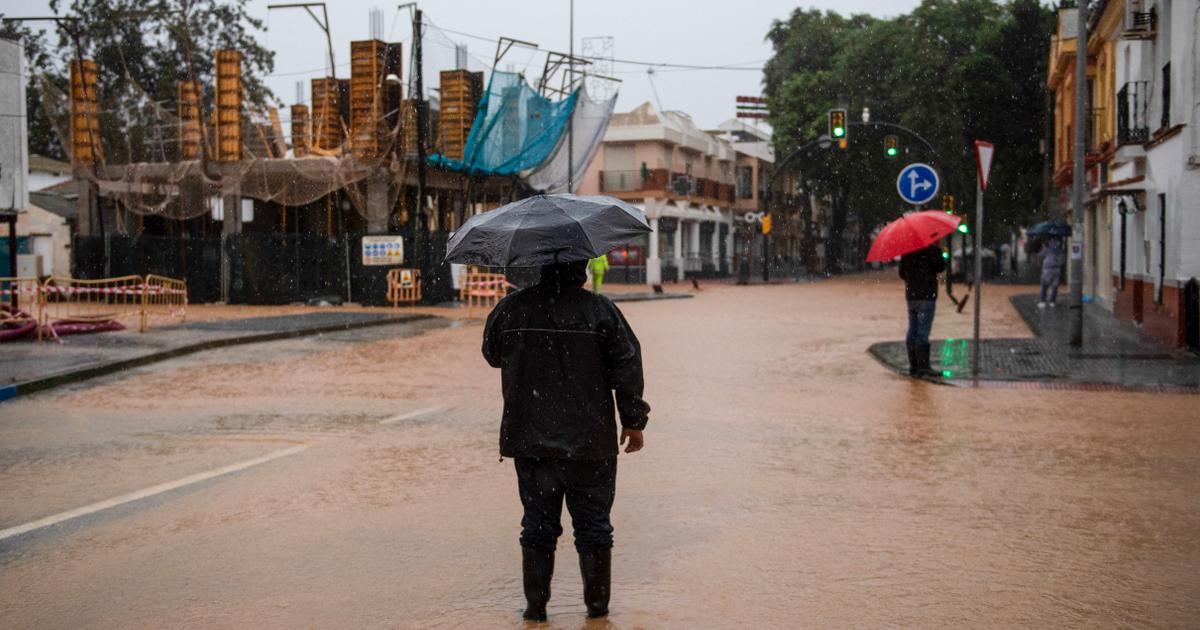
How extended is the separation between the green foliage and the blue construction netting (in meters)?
22.1

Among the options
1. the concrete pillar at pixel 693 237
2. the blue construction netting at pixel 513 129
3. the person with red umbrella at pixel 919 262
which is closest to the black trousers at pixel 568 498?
the person with red umbrella at pixel 919 262

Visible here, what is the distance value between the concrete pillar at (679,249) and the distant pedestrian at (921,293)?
1781 inches

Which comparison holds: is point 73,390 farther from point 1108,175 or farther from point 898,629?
point 1108,175

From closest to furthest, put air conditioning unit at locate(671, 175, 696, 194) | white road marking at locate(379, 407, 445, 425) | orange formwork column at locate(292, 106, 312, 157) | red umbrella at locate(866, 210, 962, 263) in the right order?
white road marking at locate(379, 407, 445, 425), red umbrella at locate(866, 210, 962, 263), orange formwork column at locate(292, 106, 312, 157), air conditioning unit at locate(671, 175, 696, 194)

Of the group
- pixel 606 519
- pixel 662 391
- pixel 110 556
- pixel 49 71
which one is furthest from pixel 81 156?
pixel 606 519

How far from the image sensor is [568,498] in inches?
182

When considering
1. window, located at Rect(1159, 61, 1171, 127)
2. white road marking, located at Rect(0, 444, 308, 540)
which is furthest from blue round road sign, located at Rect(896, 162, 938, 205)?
white road marking, located at Rect(0, 444, 308, 540)

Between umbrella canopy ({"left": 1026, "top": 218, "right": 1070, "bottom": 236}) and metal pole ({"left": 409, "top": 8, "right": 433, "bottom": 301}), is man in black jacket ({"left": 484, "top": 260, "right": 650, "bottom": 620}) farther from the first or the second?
umbrella canopy ({"left": 1026, "top": 218, "right": 1070, "bottom": 236})

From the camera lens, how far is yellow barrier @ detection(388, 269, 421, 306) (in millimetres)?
29625

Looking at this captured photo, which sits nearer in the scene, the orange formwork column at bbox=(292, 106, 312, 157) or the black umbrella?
the black umbrella

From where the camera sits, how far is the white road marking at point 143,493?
6336 millimetres

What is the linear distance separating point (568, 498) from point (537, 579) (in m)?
0.33

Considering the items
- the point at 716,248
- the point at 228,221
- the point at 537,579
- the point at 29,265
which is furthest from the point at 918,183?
the point at 716,248

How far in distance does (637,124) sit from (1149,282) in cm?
4157
